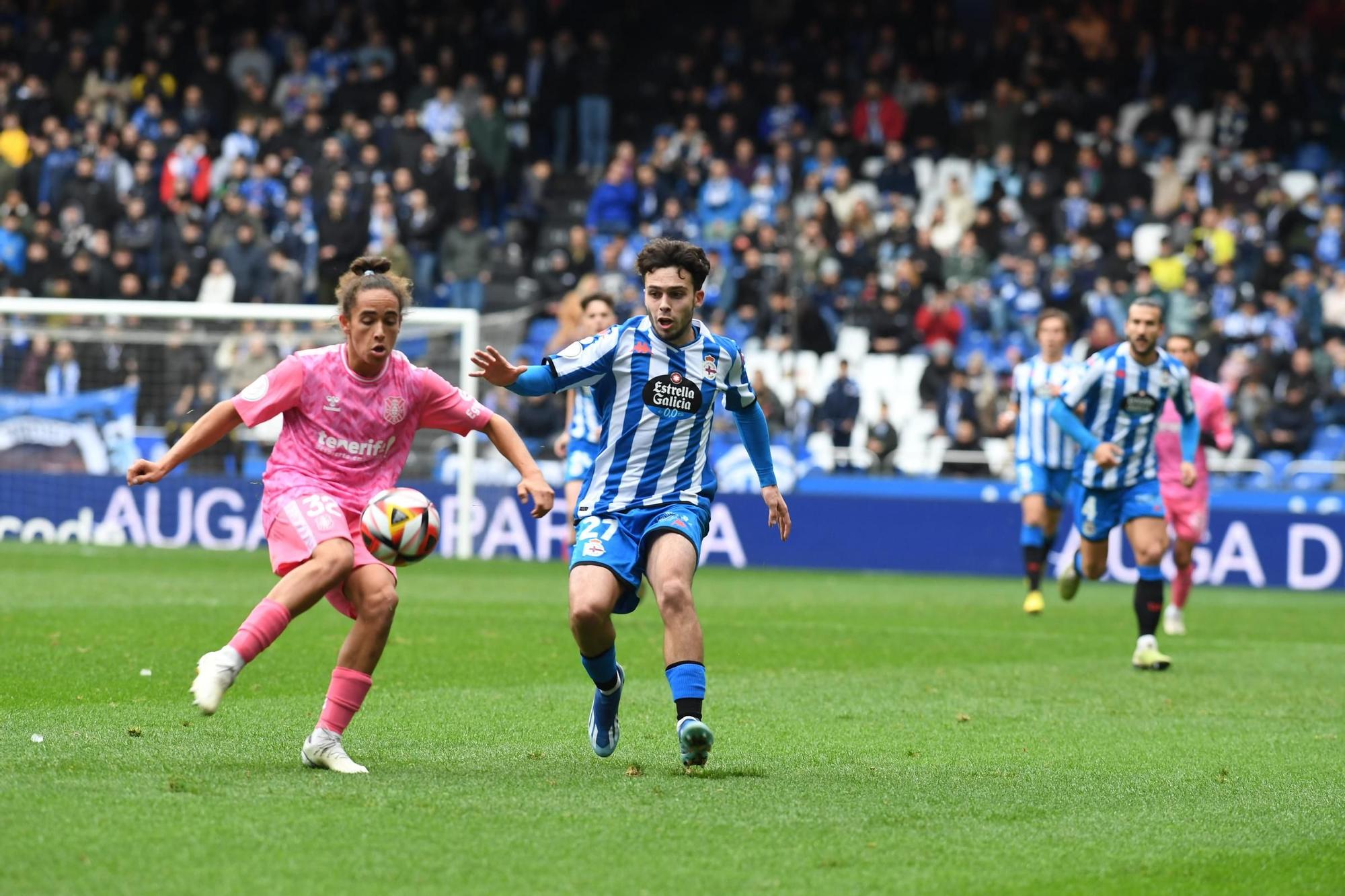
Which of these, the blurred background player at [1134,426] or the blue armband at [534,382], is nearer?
the blue armband at [534,382]

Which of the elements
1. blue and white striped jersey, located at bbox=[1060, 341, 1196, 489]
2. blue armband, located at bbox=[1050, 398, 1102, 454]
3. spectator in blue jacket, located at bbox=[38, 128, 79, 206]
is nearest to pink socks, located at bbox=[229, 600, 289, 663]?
blue armband, located at bbox=[1050, 398, 1102, 454]

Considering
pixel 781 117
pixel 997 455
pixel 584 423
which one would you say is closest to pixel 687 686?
pixel 584 423

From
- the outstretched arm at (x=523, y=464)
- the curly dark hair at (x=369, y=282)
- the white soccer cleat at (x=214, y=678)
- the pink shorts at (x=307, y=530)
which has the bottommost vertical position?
the white soccer cleat at (x=214, y=678)

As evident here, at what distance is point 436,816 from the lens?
5.71 meters

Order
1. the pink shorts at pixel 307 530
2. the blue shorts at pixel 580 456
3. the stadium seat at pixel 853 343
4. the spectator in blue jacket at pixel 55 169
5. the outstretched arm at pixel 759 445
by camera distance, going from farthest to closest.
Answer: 1. the spectator in blue jacket at pixel 55 169
2. the stadium seat at pixel 853 343
3. the blue shorts at pixel 580 456
4. the outstretched arm at pixel 759 445
5. the pink shorts at pixel 307 530

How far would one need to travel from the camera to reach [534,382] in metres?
7.06

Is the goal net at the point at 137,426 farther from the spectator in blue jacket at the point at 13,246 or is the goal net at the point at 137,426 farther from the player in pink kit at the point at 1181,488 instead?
the player in pink kit at the point at 1181,488

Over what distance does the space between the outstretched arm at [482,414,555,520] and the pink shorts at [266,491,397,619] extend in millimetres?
582

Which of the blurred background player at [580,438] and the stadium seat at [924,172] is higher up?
the stadium seat at [924,172]

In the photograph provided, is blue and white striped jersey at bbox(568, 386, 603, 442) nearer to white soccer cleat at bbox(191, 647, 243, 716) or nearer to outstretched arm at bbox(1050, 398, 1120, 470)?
outstretched arm at bbox(1050, 398, 1120, 470)

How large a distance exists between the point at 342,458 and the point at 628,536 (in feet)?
3.61

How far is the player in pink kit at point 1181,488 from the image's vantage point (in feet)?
48.1

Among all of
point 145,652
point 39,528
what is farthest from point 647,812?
point 39,528

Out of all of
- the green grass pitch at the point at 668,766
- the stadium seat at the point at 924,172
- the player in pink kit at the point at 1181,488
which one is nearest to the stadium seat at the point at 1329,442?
the player in pink kit at the point at 1181,488
